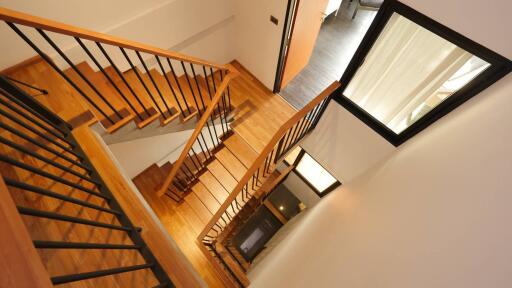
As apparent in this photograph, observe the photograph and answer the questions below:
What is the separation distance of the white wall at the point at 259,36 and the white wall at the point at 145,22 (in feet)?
0.71

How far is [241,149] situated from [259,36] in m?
1.80

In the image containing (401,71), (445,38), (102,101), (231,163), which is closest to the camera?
(445,38)

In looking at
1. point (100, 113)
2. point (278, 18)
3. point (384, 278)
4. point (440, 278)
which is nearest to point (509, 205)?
point (440, 278)

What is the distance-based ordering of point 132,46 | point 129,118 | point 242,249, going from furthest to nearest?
point 242,249 < point 129,118 < point 132,46

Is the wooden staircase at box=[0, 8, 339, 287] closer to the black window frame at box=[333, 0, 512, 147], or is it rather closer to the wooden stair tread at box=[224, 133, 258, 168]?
the wooden stair tread at box=[224, 133, 258, 168]

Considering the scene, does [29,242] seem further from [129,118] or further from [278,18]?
[278,18]

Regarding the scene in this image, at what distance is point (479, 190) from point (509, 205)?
0.16 m

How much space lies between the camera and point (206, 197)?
3789 millimetres

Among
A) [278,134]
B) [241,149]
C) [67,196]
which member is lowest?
[278,134]

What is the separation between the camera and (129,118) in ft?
7.82

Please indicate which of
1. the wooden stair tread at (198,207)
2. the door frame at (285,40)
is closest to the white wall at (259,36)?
the door frame at (285,40)

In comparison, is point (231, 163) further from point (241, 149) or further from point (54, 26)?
point (54, 26)

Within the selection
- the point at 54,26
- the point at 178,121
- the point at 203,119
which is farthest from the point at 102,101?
the point at 54,26

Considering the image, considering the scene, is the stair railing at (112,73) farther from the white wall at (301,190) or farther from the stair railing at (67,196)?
the white wall at (301,190)
